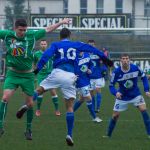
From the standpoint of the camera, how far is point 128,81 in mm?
13961

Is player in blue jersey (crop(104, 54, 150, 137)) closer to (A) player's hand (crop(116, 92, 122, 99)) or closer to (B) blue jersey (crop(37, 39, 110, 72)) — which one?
(A) player's hand (crop(116, 92, 122, 99))

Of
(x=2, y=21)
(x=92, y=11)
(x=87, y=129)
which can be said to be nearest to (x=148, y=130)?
(x=87, y=129)

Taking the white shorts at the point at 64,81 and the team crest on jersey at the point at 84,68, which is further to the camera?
the team crest on jersey at the point at 84,68

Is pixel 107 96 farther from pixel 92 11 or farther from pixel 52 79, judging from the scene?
pixel 92 11

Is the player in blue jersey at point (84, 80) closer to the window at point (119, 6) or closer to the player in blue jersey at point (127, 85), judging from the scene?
the player in blue jersey at point (127, 85)

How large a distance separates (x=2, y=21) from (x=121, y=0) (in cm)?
1305

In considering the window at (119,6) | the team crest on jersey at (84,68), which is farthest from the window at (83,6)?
the team crest on jersey at (84,68)

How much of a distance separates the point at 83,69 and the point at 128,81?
163 inches

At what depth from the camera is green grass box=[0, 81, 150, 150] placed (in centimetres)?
1266

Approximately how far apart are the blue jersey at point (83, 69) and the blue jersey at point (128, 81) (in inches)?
122

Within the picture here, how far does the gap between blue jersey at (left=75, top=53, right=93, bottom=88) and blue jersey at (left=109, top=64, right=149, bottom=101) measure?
10.2 feet

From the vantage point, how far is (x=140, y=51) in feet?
120

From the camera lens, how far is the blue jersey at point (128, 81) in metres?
13.9

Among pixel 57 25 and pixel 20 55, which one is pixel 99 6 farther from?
pixel 57 25
